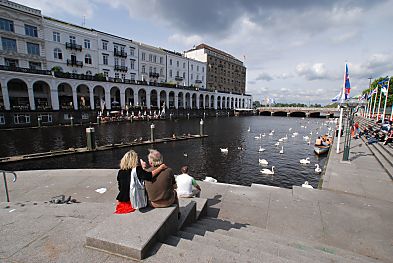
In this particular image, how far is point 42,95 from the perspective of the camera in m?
37.2

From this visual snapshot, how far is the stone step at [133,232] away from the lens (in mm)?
2734

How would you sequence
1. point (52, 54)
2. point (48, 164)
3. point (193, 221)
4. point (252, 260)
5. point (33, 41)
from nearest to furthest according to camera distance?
point (252, 260)
point (193, 221)
point (48, 164)
point (33, 41)
point (52, 54)

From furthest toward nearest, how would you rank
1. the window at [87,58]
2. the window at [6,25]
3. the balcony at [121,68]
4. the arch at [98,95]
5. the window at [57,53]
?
the balcony at [121,68]
the arch at [98,95]
the window at [87,58]
the window at [57,53]
the window at [6,25]

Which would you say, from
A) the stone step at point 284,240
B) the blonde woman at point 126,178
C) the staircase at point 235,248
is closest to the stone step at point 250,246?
the staircase at point 235,248

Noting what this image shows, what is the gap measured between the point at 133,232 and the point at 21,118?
37.6 metres

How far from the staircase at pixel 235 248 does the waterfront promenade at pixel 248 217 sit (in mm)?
22

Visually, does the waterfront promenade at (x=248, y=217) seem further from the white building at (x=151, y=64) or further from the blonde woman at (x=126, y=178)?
the white building at (x=151, y=64)

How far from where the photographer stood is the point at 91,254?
2.81m

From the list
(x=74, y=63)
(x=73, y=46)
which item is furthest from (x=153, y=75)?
(x=73, y=46)

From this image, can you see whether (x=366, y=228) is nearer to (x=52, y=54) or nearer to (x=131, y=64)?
(x=52, y=54)

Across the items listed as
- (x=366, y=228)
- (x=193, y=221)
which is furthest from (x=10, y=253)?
(x=366, y=228)

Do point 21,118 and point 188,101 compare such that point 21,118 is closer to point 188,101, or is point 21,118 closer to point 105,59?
point 105,59

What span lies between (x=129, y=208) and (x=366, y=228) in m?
5.68

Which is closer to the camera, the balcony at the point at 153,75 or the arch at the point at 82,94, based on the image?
the arch at the point at 82,94
